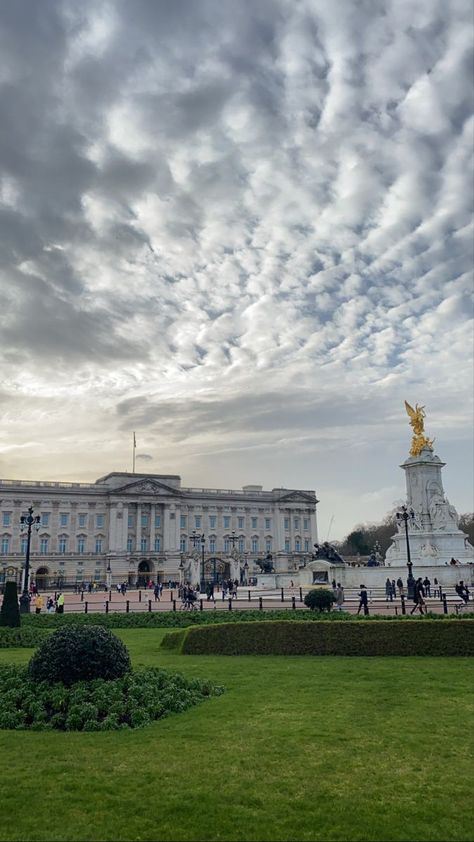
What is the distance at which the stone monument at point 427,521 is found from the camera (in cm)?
5497

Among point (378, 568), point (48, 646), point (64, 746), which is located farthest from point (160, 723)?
point (378, 568)

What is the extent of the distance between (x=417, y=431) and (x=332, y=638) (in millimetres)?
47489

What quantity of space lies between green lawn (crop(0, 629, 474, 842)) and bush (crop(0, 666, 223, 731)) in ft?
1.43

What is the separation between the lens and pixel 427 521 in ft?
187

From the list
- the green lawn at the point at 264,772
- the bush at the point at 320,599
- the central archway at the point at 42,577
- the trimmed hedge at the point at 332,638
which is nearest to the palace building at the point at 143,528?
the central archway at the point at 42,577

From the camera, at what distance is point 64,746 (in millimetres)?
9781

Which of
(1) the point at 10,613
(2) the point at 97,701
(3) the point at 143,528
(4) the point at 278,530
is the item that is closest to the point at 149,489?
(3) the point at 143,528

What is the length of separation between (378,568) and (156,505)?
5740 centimetres

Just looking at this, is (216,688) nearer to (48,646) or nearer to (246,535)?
(48,646)

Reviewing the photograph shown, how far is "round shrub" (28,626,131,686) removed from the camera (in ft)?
41.9

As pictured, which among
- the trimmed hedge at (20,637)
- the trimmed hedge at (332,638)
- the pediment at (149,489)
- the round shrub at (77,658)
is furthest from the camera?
the pediment at (149,489)

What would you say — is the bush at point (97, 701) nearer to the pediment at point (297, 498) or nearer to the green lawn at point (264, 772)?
the green lawn at point (264, 772)

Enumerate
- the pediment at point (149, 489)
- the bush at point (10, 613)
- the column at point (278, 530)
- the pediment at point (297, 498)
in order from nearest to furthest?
the bush at point (10, 613)
the pediment at point (149, 489)
the column at point (278, 530)
the pediment at point (297, 498)

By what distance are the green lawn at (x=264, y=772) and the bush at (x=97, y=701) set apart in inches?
17.2
